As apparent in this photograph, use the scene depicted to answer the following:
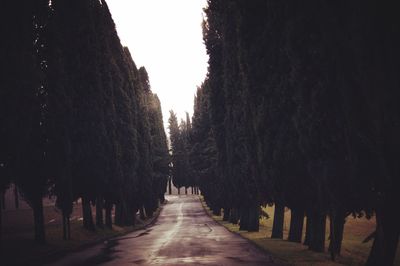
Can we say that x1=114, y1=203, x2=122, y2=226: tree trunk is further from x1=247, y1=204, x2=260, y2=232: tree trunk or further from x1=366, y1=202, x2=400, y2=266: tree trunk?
x1=366, y1=202, x2=400, y2=266: tree trunk

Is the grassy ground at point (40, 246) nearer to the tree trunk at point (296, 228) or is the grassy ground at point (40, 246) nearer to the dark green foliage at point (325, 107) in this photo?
the dark green foliage at point (325, 107)

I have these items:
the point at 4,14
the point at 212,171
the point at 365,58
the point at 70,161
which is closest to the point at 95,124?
the point at 70,161

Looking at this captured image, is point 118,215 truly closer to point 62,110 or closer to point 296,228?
point 62,110

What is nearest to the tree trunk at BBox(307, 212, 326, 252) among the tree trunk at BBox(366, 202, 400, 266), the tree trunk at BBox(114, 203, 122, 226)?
the tree trunk at BBox(366, 202, 400, 266)

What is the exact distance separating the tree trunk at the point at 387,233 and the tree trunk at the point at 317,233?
5694 mm

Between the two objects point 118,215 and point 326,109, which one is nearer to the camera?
point 326,109

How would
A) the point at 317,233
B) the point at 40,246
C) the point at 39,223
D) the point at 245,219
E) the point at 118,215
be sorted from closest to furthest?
1. the point at 317,233
2. the point at 40,246
3. the point at 39,223
4. the point at 245,219
5. the point at 118,215

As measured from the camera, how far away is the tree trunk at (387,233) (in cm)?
1317

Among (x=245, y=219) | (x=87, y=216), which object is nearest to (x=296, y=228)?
(x=245, y=219)

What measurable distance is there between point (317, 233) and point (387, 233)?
6.68 m

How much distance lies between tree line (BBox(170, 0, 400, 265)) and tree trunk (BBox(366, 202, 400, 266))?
27mm

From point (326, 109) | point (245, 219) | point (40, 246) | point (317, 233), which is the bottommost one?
point (245, 219)

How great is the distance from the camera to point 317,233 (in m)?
19.9

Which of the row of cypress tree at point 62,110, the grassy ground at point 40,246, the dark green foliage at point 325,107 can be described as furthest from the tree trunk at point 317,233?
the row of cypress tree at point 62,110
